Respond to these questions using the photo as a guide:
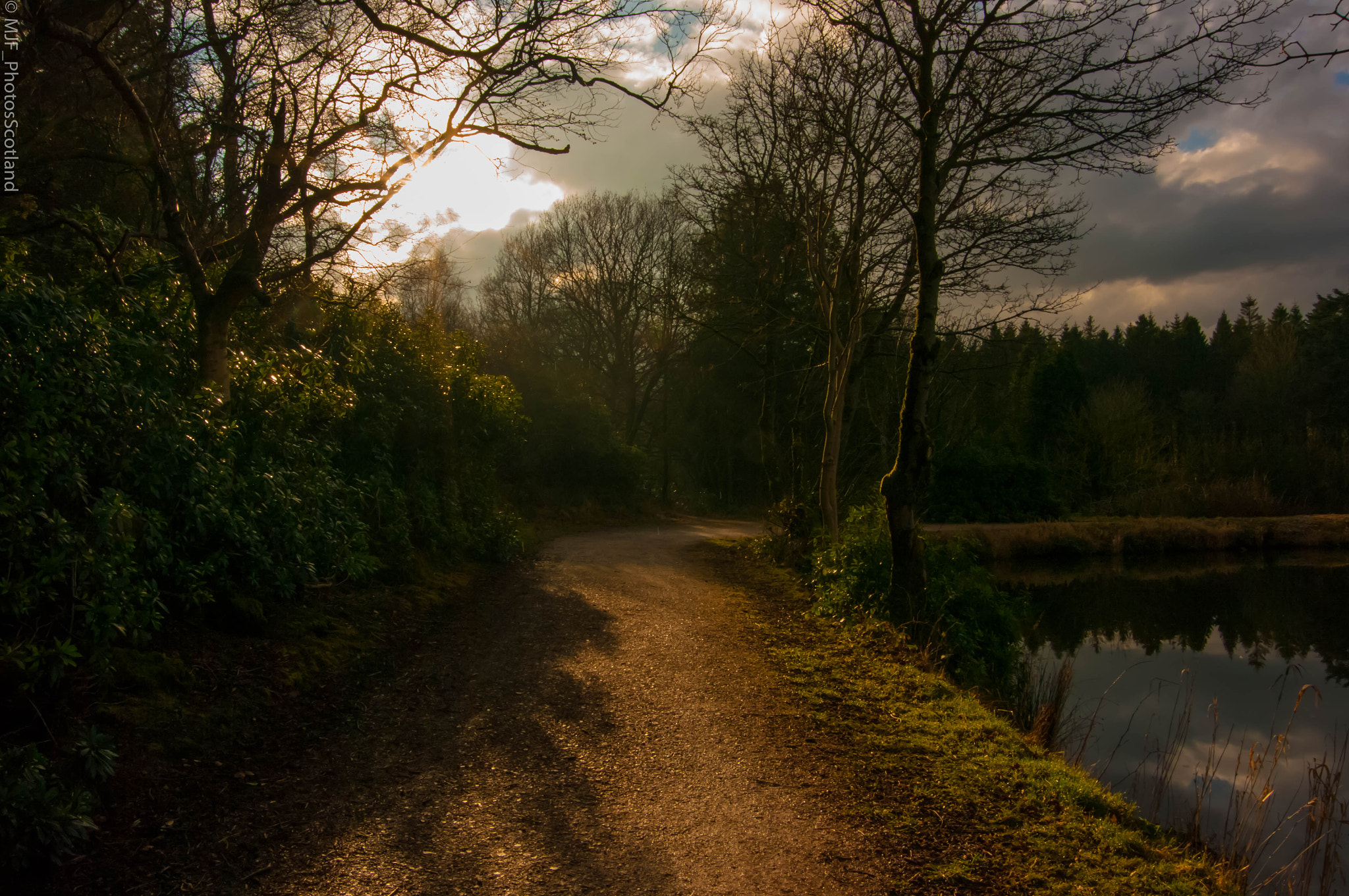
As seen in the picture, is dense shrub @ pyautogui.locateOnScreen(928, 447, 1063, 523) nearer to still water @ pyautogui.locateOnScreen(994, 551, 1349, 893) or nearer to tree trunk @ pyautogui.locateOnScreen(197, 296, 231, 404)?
still water @ pyautogui.locateOnScreen(994, 551, 1349, 893)

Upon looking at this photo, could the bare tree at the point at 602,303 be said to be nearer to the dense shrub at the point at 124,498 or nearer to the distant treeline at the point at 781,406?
the distant treeline at the point at 781,406

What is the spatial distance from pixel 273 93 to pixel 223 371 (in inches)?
156

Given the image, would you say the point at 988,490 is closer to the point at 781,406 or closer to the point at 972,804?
the point at 781,406

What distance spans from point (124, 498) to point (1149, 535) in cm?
2716

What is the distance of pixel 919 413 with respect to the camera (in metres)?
9.05

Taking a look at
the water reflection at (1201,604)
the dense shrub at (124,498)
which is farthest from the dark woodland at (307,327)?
the water reflection at (1201,604)

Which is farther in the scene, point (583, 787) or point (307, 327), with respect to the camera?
point (307, 327)

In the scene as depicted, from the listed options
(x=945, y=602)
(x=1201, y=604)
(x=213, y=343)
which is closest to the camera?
(x=213, y=343)

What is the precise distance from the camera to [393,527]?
10.7 m

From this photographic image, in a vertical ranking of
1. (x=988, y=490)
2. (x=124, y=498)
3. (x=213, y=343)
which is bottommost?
(x=988, y=490)

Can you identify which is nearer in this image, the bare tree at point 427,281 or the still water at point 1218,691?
the still water at point 1218,691

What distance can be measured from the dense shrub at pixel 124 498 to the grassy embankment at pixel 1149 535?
18036mm

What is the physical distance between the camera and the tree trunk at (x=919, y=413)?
8914 millimetres

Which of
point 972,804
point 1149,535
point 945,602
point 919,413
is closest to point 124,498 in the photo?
point 972,804
